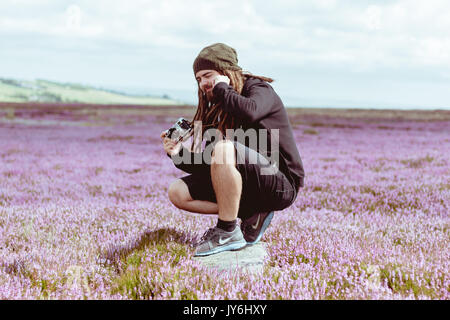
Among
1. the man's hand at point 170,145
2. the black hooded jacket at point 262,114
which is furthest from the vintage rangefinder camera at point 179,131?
Answer: the black hooded jacket at point 262,114

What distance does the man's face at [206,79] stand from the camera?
10.2 feet

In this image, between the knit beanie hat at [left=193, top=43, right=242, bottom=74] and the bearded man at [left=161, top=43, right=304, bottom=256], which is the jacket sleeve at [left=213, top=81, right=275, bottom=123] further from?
the knit beanie hat at [left=193, top=43, right=242, bottom=74]

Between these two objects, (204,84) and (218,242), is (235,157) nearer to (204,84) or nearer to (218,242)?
(204,84)

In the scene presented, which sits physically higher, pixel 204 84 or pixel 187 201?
pixel 204 84

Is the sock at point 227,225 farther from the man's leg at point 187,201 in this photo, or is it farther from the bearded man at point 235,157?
the man's leg at point 187,201

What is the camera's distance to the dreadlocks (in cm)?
318

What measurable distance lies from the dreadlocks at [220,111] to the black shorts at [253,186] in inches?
7.4

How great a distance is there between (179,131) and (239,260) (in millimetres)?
1160

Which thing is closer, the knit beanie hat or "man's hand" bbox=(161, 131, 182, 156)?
the knit beanie hat

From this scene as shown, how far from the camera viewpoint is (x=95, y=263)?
133 inches

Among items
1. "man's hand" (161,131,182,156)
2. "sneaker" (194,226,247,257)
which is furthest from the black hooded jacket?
"sneaker" (194,226,247,257)

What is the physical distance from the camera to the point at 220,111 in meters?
3.27

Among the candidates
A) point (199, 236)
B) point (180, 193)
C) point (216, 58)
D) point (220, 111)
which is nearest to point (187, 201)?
point (180, 193)
